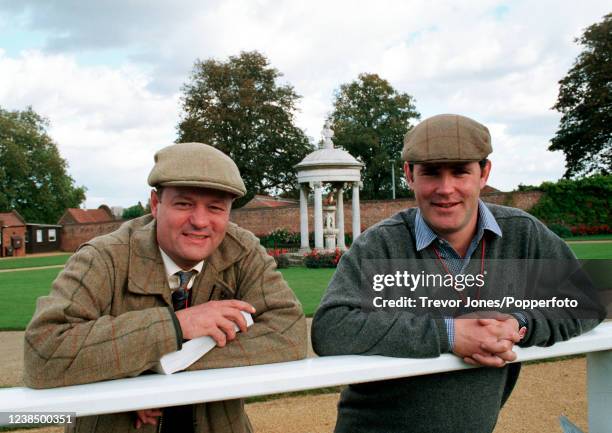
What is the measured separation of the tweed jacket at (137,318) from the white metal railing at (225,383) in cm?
13

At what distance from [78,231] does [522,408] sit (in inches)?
1548

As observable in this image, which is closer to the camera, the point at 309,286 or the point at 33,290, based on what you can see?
the point at 309,286

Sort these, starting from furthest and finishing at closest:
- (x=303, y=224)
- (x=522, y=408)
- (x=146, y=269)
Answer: (x=303, y=224)
(x=522, y=408)
(x=146, y=269)

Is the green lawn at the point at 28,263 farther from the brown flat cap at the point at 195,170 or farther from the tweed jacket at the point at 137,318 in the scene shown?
the brown flat cap at the point at 195,170

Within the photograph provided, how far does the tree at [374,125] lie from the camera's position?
42438 millimetres

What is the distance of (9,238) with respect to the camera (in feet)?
114

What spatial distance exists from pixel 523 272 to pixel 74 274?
5.28ft

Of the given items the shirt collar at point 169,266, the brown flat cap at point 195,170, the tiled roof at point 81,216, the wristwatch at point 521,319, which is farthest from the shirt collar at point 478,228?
the tiled roof at point 81,216

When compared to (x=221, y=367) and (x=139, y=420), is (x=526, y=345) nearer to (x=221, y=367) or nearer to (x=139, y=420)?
(x=221, y=367)

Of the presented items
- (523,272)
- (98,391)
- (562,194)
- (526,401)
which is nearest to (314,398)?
(526,401)

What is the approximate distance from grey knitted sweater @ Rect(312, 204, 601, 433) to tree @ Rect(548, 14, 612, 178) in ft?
117

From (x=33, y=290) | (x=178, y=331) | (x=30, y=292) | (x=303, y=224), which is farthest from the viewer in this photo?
(x=303, y=224)

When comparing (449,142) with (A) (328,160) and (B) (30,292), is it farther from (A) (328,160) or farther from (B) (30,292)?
(A) (328,160)

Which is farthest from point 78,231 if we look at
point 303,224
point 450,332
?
point 450,332
